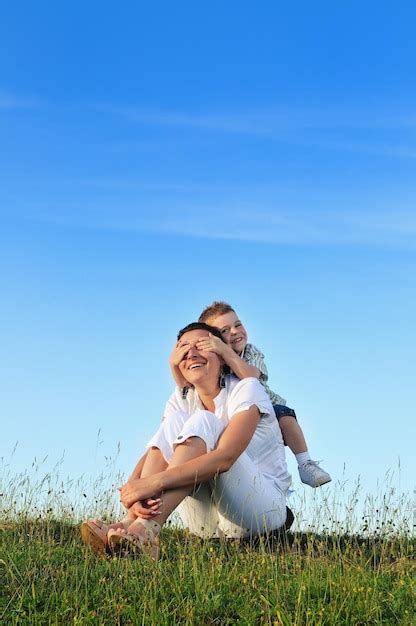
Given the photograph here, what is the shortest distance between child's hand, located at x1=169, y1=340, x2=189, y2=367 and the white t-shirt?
13.2 inches

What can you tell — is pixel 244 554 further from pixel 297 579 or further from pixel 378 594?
pixel 378 594

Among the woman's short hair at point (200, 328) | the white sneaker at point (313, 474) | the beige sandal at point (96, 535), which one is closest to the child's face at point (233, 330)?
the woman's short hair at point (200, 328)

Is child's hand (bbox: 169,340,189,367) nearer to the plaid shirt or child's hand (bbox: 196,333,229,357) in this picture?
A: child's hand (bbox: 196,333,229,357)

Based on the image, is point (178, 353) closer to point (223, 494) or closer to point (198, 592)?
point (223, 494)

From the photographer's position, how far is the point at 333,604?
5.67 m

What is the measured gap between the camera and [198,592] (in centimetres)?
570

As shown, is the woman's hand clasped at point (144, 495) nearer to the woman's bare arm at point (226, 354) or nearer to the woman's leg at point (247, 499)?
the woman's leg at point (247, 499)

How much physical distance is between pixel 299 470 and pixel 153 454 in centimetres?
254

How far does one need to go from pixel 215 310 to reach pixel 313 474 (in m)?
2.00

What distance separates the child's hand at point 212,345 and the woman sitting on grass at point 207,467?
4cm

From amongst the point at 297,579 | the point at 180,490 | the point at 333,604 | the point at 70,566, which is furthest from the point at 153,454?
the point at 333,604

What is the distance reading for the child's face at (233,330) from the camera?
9156mm

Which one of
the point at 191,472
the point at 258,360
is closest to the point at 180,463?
the point at 191,472

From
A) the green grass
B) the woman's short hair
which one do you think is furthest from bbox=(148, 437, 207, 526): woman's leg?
the woman's short hair
